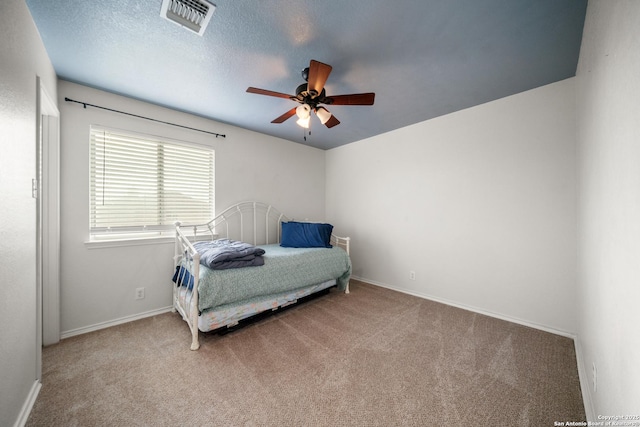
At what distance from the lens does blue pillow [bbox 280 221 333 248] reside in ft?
10.6

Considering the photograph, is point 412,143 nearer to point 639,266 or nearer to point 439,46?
point 439,46

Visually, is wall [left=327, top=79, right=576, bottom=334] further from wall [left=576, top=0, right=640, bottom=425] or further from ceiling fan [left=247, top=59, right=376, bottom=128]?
ceiling fan [left=247, top=59, right=376, bottom=128]

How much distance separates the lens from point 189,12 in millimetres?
1430

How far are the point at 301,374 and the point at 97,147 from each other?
283cm

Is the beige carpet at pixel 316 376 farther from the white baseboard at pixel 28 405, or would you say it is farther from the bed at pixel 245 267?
the bed at pixel 245 267

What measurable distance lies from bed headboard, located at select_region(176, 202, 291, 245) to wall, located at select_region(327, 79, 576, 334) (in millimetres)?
1504

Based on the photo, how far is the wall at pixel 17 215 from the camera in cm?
109

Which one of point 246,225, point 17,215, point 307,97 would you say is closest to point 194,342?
point 17,215

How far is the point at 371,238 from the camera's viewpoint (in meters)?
3.74

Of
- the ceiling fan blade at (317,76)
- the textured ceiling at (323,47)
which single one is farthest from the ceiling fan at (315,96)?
the textured ceiling at (323,47)

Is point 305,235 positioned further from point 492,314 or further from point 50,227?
point 50,227

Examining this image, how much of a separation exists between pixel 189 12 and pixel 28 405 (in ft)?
8.23

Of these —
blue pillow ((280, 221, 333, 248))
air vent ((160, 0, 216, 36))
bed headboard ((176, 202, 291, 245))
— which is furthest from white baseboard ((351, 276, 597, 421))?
air vent ((160, 0, 216, 36))

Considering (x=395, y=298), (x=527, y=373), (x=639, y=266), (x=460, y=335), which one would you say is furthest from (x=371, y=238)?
(x=639, y=266)
